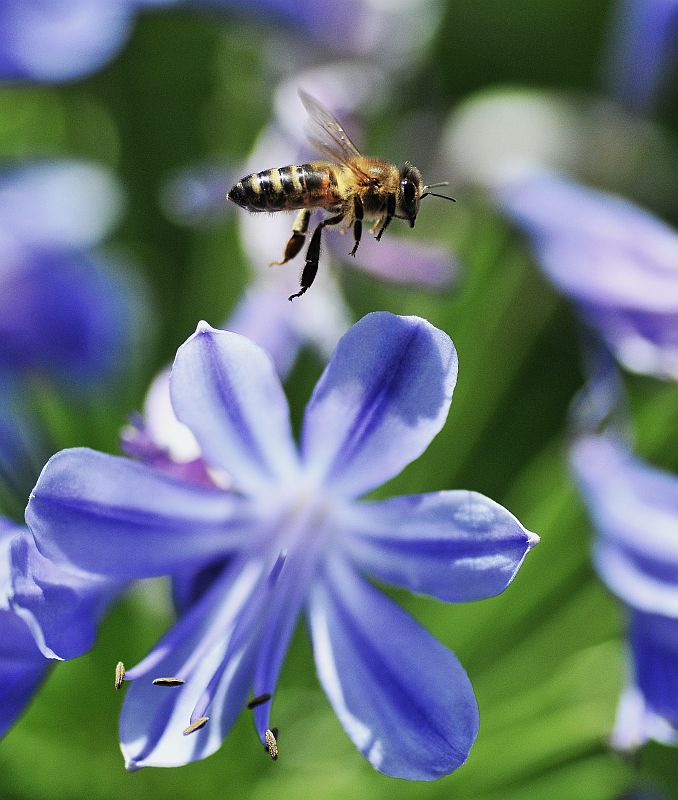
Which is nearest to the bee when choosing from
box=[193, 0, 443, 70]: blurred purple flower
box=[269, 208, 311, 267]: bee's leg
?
box=[269, 208, 311, 267]: bee's leg

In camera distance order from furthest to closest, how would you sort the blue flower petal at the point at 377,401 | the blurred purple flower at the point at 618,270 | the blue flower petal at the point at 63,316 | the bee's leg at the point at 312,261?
the blue flower petal at the point at 63,316
the blurred purple flower at the point at 618,270
the bee's leg at the point at 312,261
the blue flower petal at the point at 377,401

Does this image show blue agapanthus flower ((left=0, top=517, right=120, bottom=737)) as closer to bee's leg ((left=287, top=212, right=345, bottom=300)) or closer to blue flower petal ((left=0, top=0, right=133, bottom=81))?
bee's leg ((left=287, top=212, right=345, bottom=300))

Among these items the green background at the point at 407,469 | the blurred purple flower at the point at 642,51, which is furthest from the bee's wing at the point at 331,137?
the blurred purple flower at the point at 642,51

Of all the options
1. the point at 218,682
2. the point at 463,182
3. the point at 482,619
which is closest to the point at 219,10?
the point at 463,182

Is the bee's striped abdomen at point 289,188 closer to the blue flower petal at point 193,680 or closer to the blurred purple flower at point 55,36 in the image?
the blue flower petal at point 193,680

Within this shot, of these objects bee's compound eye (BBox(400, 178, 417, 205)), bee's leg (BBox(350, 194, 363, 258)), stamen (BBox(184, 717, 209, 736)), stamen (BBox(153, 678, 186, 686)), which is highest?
bee's compound eye (BBox(400, 178, 417, 205))

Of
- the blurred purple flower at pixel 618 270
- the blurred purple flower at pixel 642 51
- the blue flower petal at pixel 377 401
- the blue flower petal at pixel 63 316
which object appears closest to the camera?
the blue flower petal at pixel 377 401

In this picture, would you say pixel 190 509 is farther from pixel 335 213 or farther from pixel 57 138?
pixel 57 138
